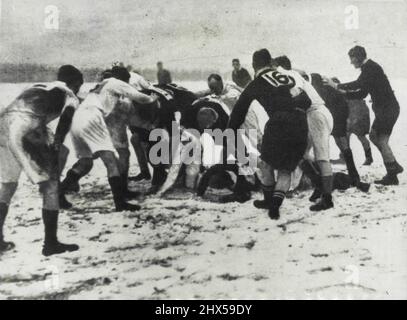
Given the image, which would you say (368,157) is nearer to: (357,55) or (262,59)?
(357,55)

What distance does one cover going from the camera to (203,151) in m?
3.89

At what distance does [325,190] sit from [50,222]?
2.14m

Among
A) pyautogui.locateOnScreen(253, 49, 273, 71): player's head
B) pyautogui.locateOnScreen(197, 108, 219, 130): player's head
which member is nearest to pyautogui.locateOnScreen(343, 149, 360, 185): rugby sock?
pyautogui.locateOnScreen(253, 49, 273, 71): player's head

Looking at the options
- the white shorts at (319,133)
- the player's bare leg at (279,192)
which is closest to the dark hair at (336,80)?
the white shorts at (319,133)

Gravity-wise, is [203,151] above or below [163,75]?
below

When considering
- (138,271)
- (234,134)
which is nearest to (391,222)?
(234,134)

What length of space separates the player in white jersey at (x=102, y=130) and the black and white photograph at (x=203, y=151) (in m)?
0.01

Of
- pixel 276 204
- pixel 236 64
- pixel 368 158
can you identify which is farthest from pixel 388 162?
pixel 236 64

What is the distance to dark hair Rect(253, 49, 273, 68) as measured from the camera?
3.75 m

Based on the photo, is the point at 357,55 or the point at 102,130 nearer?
the point at 102,130

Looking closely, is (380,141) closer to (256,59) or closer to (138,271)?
(256,59)

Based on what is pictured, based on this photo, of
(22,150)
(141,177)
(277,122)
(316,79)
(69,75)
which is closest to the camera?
(22,150)

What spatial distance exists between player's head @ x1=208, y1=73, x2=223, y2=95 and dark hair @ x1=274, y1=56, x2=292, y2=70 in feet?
1.60

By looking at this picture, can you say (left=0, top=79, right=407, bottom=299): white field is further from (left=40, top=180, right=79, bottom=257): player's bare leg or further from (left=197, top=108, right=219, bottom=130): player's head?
(left=197, top=108, right=219, bottom=130): player's head
